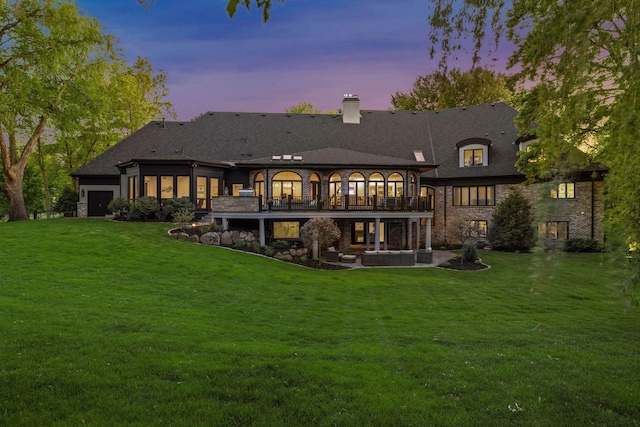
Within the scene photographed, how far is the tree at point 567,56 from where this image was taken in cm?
382

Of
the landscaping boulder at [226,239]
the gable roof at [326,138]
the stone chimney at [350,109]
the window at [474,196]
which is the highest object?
the stone chimney at [350,109]

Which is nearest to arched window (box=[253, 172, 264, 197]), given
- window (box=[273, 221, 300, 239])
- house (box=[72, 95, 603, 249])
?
house (box=[72, 95, 603, 249])

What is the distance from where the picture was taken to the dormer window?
27484 mm

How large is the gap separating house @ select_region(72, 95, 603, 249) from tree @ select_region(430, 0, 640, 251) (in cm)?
1703

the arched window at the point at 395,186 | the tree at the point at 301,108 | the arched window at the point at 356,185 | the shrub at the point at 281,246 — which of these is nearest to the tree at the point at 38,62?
the shrub at the point at 281,246

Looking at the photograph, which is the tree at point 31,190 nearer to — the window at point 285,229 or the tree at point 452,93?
the window at point 285,229

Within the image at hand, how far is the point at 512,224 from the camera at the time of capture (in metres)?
25.0

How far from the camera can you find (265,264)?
17047 mm

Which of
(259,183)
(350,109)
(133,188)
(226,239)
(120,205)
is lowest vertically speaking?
(226,239)

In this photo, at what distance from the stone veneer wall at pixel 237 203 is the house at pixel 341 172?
0.06 m

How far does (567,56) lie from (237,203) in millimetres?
19209

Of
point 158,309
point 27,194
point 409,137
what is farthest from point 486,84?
point 27,194

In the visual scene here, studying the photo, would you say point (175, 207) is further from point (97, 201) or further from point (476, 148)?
point (476, 148)

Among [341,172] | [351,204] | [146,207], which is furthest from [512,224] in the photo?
[146,207]
